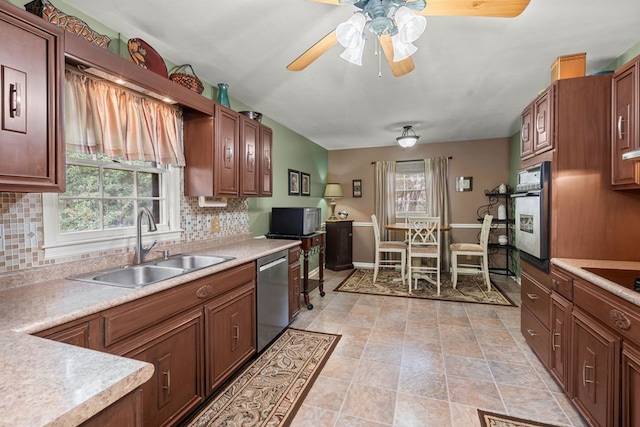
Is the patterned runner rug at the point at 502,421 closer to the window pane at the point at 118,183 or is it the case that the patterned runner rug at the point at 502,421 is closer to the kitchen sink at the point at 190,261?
the kitchen sink at the point at 190,261

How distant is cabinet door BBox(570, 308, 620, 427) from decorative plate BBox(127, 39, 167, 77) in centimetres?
296

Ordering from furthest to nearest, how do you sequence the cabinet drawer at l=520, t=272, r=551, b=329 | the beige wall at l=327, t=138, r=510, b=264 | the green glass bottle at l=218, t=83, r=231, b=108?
the beige wall at l=327, t=138, r=510, b=264 < the green glass bottle at l=218, t=83, r=231, b=108 < the cabinet drawer at l=520, t=272, r=551, b=329

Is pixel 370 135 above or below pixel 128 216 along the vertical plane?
above

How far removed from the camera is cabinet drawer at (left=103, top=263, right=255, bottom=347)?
1241mm

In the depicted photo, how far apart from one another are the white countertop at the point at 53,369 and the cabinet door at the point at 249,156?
5.27 ft

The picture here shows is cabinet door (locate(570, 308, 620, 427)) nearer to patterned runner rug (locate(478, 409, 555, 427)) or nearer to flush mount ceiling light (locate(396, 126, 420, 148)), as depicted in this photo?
patterned runner rug (locate(478, 409, 555, 427))

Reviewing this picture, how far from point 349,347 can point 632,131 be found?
239 centimetres

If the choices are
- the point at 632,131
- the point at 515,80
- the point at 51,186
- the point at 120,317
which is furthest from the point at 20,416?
the point at 515,80

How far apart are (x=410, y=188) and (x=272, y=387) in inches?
174

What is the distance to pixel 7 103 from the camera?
1.10m

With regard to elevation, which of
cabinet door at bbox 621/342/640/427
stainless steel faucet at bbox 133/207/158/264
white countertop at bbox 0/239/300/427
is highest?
stainless steel faucet at bbox 133/207/158/264

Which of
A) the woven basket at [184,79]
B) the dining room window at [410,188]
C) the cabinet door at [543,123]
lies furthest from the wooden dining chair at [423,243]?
the woven basket at [184,79]

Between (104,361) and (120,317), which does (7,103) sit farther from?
(104,361)

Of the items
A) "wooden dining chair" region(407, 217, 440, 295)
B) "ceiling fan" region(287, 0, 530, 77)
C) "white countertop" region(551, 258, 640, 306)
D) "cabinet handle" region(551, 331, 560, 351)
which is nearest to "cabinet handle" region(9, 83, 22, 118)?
"ceiling fan" region(287, 0, 530, 77)
